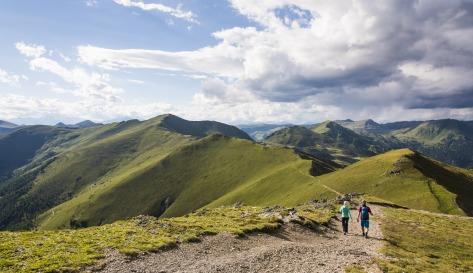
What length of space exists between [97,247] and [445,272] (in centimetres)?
3105

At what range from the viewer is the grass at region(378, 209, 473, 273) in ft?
122

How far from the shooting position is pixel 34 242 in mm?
36438

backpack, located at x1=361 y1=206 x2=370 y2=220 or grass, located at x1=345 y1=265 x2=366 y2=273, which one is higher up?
backpack, located at x1=361 y1=206 x2=370 y2=220

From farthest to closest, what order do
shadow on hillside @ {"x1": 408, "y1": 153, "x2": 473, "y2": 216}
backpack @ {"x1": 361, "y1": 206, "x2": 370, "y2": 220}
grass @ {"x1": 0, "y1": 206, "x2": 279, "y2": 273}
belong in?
shadow on hillside @ {"x1": 408, "y1": 153, "x2": 473, "y2": 216}, backpack @ {"x1": 361, "y1": 206, "x2": 370, "y2": 220}, grass @ {"x1": 0, "y1": 206, "x2": 279, "y2": 273}

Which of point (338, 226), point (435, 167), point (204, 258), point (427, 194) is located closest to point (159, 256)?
point (204, 258)

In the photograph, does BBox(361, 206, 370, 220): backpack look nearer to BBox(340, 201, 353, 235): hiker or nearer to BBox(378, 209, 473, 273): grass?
BBox(340, 201, 353, 235): hiker

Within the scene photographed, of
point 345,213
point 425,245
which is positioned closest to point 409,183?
point 425,245

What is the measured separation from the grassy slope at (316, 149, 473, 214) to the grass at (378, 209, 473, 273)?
156 feet

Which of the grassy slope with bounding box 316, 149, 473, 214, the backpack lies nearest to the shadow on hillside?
the grassy slope with bounding box 316, 149, 473, 214

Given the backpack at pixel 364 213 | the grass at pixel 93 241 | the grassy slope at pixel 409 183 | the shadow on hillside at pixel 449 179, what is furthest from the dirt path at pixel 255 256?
the shadow on hillside at pixel 449 179

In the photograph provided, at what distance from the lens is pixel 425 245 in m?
49.7

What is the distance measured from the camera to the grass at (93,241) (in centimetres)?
2923

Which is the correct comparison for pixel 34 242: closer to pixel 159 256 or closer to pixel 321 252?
pixel 159 256

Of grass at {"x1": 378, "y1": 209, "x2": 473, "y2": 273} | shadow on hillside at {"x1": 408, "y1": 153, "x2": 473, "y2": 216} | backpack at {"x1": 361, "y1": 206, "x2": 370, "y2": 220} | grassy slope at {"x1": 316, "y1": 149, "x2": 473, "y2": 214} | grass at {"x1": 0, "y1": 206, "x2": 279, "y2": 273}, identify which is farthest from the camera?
shadow on hillside at {"x1": 408, "y1": 153, "x2": 473, "y2": 216}
